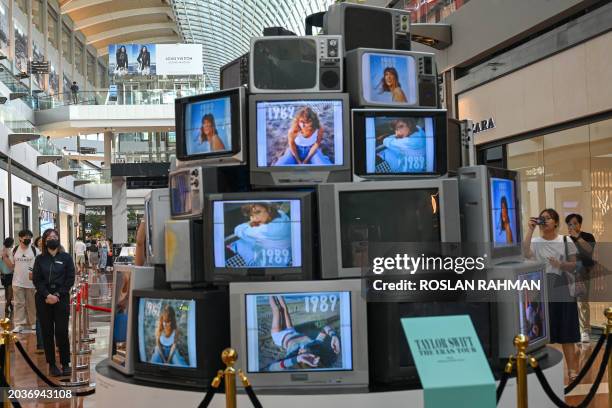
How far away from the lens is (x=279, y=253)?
4.73 metres

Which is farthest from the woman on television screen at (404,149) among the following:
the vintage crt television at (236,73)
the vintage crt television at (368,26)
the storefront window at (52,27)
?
the storefront window at (52,27)

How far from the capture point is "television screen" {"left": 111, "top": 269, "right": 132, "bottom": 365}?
5469mm

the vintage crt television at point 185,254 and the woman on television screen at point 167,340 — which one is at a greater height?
the vintage crt television at point 185,254

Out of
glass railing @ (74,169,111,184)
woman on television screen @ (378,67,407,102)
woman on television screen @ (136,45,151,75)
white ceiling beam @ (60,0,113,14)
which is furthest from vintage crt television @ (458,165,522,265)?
glass railing @ (74,169,111,184)

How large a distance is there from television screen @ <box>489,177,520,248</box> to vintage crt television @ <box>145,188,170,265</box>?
2306 mm

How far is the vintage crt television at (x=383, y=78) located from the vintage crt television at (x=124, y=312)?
1.96 metres

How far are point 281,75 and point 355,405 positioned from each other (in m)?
2.32

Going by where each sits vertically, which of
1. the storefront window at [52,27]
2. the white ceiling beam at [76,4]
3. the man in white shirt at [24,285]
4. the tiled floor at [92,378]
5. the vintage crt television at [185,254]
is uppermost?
the white ceiling beam at [76,4]

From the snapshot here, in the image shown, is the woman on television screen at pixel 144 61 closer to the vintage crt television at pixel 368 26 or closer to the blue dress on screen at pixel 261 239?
the vintage crt television at pixel 368 26

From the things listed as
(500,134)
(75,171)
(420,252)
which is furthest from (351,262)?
(75,171)

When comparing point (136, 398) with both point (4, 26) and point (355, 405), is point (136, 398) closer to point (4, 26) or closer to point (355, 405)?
point (355, 405)

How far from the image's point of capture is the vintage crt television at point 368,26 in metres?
A: 6.06

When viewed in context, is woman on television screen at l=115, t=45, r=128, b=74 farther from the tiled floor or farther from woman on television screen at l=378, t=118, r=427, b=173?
woman on television screen at l=378, t=118, r=427, b=173

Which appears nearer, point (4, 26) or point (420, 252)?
point (420, 252)
